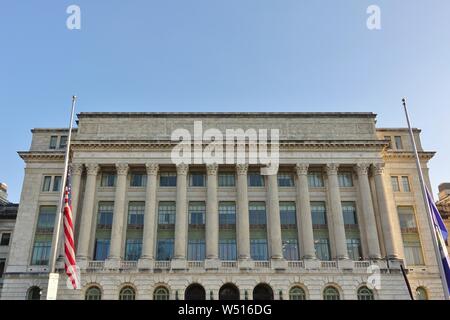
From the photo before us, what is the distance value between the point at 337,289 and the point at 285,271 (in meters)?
6.37

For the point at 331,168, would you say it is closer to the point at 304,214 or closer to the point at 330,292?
the point at 304,214

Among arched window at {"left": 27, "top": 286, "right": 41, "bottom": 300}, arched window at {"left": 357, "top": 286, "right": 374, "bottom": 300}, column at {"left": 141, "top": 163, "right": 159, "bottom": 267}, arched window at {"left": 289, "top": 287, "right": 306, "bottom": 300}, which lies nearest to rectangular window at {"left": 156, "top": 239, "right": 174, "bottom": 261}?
column at {"left": 141, "top": 163, "right": 159, "bottom": 267}

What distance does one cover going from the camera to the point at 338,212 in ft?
170

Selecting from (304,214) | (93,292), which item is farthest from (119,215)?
(304,214)

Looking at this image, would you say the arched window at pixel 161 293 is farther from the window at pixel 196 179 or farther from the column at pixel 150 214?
the window at pixel 196 179

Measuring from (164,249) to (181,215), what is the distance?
475cm

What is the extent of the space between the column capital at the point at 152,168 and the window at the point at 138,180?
205 centimetres

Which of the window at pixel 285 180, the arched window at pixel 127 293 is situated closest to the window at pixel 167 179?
the arched window at pixel 127 293

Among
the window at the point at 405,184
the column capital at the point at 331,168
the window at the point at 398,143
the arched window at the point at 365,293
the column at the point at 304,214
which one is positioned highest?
the window at the point at 398,143

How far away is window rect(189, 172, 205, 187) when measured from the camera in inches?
2164

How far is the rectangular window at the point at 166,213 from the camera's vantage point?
2072 inches

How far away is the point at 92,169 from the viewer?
176ft

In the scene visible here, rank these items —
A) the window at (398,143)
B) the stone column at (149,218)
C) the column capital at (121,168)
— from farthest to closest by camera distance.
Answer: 1. the window at (398,143)
2. the column capital at (121,168)
3. the stone column at (149,218)
